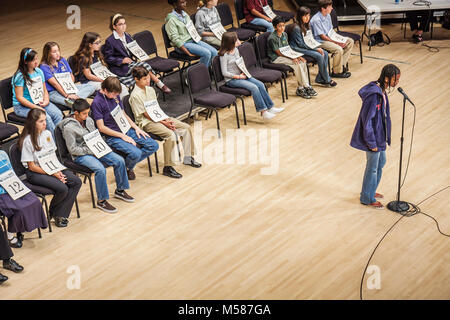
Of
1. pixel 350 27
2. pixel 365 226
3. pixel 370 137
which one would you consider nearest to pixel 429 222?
pixel 365 226

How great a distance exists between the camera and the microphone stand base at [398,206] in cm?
639

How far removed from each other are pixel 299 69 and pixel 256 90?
105 cm

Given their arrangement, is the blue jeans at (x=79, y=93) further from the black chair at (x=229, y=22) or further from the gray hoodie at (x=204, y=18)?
the black chair at (x=229, y=22)

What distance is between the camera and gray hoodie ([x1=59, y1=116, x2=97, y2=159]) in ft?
21.2

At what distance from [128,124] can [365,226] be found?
2.73 metres

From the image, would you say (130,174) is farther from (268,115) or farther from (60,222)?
(268,115)

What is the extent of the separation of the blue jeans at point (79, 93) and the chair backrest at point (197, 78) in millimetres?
1195

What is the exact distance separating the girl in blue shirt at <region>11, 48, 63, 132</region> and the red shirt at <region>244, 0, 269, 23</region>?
13.3 ft

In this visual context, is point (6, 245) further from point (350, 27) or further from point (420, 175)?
point (350, 27)

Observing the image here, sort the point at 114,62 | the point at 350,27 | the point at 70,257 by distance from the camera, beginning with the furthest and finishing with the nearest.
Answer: the point at 350,27 → the point at 114,62 → the point at 70,257

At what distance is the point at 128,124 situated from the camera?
23.0 feet

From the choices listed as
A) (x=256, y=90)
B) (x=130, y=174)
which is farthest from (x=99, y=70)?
(x=256, y=90)

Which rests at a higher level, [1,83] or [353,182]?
[1,83]

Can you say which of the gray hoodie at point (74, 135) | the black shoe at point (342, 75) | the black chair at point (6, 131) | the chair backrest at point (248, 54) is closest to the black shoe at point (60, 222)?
the gray hoodie at point (74, 135)
